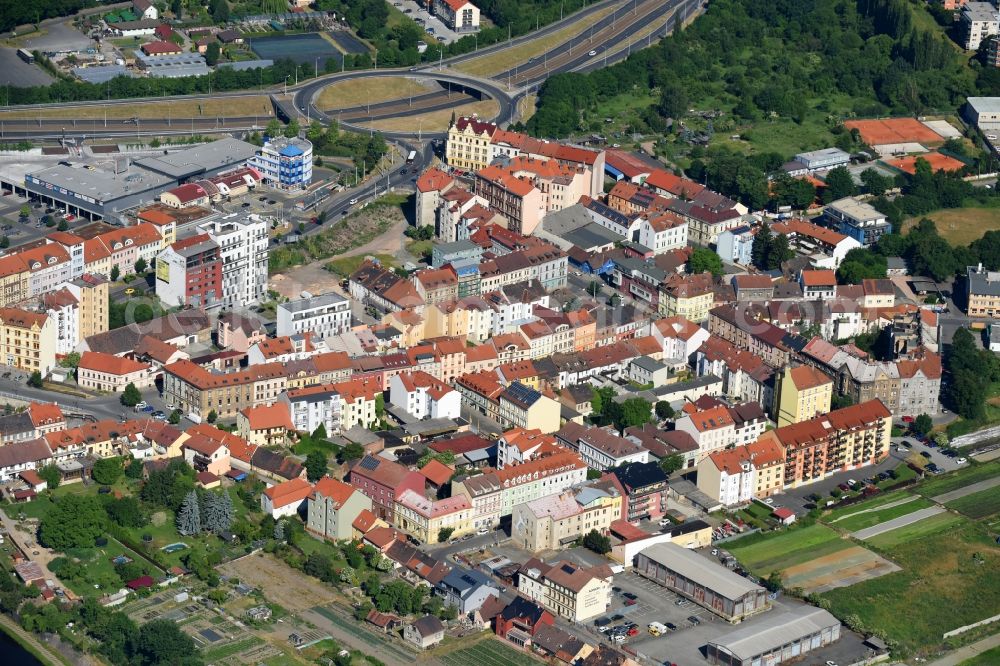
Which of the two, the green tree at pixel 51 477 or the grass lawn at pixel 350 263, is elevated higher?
the grass lawn at pixel 350 263

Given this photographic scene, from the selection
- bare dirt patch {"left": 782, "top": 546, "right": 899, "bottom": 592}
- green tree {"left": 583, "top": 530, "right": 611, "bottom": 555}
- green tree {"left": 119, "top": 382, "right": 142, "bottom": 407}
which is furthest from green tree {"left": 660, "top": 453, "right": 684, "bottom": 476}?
green tree {"left": 119, "top": 382, "right": 142, "bottom": 407}

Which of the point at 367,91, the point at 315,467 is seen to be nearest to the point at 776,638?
the point at 315,467

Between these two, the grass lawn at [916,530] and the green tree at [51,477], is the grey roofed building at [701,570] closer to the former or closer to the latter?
the grass lawn at [916,530]

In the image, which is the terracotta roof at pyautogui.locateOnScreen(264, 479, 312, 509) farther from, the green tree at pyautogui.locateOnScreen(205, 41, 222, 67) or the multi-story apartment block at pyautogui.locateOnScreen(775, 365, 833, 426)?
the green tree at pyautogui.locateOnScreen(205, 41, 222, 67)

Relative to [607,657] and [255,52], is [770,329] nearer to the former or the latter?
[607,657]

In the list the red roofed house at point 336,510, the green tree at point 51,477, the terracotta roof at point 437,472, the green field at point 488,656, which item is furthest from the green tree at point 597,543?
the green tree at point 51,477

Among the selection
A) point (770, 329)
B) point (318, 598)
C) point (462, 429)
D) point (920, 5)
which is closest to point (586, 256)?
point (770, 329)

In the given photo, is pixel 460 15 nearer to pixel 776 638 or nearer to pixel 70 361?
pixel 70 361
